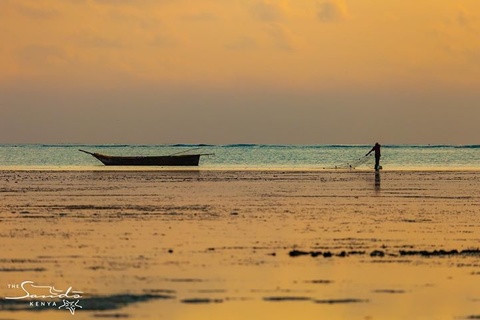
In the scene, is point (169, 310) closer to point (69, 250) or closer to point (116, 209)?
point (69, 250)

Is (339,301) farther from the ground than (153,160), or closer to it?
closer to it

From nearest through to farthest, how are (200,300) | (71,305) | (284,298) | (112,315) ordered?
(112,315), (71,305), (200,300), (284,298)

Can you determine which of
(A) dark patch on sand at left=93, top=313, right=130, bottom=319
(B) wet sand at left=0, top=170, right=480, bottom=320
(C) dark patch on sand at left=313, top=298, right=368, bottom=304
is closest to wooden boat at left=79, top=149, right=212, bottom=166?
(B) wet sand at left=0, top=170, right=480, bottom=320

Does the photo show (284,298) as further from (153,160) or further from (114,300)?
(153,160)

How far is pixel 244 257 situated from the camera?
65.3 feet

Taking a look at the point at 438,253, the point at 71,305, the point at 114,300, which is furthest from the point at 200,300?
the point at 438,253

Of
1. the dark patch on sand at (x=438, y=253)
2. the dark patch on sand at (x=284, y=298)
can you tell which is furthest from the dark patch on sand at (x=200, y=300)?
the dark patch on sand at (x=438, y=253)

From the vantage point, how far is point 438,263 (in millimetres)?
19312

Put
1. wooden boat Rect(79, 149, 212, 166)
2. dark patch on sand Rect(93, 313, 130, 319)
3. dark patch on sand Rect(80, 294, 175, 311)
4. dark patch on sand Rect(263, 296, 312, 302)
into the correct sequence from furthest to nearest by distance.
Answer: wooden boat Rect(79, 149, 212, 166) < dark patch on sand Rect(263, 296, 312, 302) < dark patch on sand Rect(80, 294, 175, 311) < dark patch on sand Rect(93, 313, 130, 319)

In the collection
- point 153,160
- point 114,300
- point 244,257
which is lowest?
point 114,300

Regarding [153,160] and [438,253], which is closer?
[438,253]

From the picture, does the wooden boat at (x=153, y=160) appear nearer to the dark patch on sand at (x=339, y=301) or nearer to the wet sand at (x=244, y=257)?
the wet sand at (x=244, y=257)

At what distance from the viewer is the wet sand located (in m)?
14.7

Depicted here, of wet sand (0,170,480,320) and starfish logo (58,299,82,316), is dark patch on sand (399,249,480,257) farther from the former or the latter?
starfish logo (58,299,82,316)
